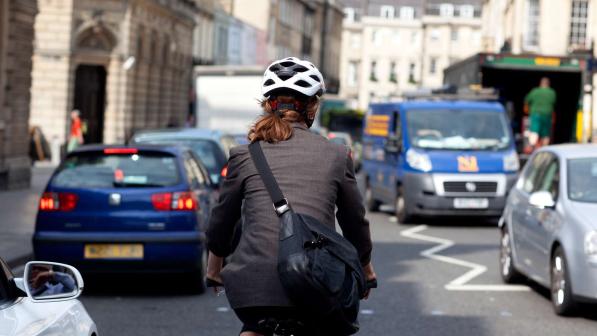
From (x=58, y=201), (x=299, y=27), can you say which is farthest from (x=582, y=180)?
(x=299, y=27)

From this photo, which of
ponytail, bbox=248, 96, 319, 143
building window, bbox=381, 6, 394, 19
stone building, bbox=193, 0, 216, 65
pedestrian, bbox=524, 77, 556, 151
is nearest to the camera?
ponytail, bbox=248, 96, 319, 143

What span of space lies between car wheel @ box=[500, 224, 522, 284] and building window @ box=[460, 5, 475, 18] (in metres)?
134

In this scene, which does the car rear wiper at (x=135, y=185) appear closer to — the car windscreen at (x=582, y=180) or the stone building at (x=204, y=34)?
the car windscreen at (x=582, y=180)

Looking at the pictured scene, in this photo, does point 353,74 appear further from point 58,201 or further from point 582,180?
point 582,180

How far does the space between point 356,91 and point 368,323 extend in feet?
462

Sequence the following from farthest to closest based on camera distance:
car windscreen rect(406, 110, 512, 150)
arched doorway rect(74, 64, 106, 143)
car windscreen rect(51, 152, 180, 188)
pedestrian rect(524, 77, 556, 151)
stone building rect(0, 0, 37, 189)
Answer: arched doorway rect(74, 64, 106, 143)
stone building rect(0, 0, 37, 189)
pedestrian rect(524, 77, 556, 151)
car windscreen rect(406, 110, 512, 150)
car windscreen rect(51, 152, 180, 188)

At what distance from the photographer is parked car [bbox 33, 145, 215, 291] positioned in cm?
1189

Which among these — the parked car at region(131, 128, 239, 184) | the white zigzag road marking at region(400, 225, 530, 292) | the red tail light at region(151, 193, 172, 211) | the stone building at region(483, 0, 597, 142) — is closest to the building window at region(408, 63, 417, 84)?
the stone building at region(483, 0, 597, 142)

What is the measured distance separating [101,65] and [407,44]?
102870 millimetres

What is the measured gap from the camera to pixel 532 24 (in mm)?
55750

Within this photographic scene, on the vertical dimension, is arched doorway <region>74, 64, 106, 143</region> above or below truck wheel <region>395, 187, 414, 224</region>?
above

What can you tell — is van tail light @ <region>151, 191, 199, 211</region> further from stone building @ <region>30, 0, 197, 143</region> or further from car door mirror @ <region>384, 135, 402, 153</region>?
stone building @ <region>30, 0, 197, 143</region>

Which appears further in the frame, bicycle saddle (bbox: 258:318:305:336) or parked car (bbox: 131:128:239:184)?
parked car (bbox: 131:128:239:184)

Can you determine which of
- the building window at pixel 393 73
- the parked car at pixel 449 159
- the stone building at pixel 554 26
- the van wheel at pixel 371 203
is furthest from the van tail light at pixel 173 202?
the building window at pixel 393 73
